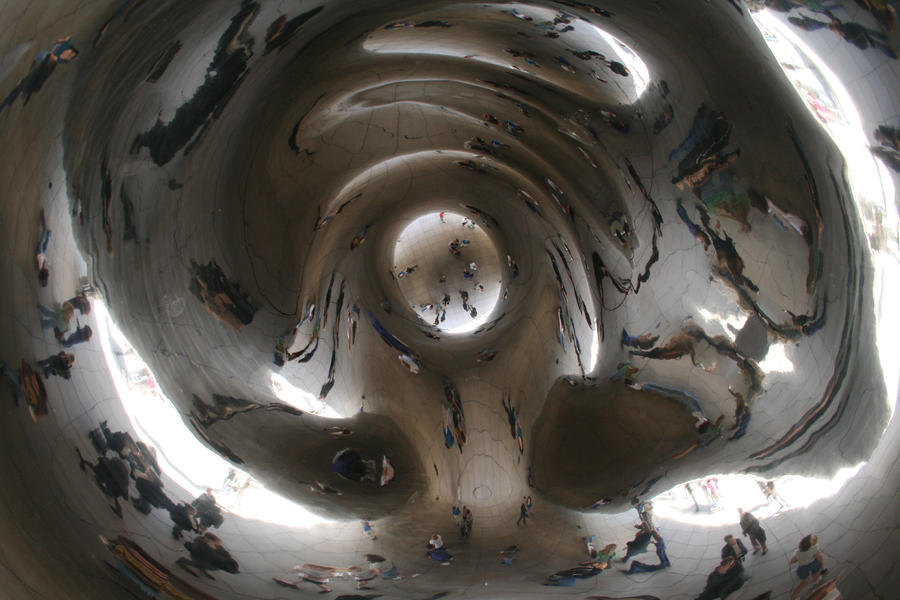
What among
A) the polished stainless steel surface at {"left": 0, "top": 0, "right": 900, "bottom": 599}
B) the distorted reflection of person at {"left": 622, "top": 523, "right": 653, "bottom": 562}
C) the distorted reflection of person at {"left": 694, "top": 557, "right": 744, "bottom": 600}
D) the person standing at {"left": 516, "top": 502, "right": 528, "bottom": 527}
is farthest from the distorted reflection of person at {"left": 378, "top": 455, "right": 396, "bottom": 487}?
the distorted reflection of person at {"left": 694, "top": 557, "right": 744, "bottom": 600}

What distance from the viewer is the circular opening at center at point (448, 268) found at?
6.27 ft

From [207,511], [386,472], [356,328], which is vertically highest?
[356,328]

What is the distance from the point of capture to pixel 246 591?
771 mm

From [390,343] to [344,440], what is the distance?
49 cm

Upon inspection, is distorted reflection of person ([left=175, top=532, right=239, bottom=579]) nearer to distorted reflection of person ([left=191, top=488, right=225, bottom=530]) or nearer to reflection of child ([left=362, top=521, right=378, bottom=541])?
distorted reflection of person ([left=191, top=488, right=225, bottom=530])

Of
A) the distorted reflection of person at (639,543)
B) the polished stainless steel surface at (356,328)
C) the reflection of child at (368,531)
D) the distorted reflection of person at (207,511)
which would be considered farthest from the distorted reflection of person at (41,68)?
the distorted reflection of person at (639,543)

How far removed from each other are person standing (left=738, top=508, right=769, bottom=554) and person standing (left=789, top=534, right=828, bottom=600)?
0.05 m

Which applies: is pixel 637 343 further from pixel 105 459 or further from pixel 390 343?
pixel 105 459

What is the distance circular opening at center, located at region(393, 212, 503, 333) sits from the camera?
6.27 ft

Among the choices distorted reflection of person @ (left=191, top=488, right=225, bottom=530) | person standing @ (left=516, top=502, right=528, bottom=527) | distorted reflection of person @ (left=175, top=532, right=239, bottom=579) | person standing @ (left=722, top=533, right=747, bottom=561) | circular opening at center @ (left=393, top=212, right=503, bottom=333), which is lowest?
person standing @ (left=722, top=533, right=747, bottom=561)

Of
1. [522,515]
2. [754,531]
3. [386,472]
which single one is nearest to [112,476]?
[386,472]

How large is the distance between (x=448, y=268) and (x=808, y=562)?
1425mm

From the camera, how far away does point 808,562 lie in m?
0.76

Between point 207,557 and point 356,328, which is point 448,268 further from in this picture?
point 207,557
